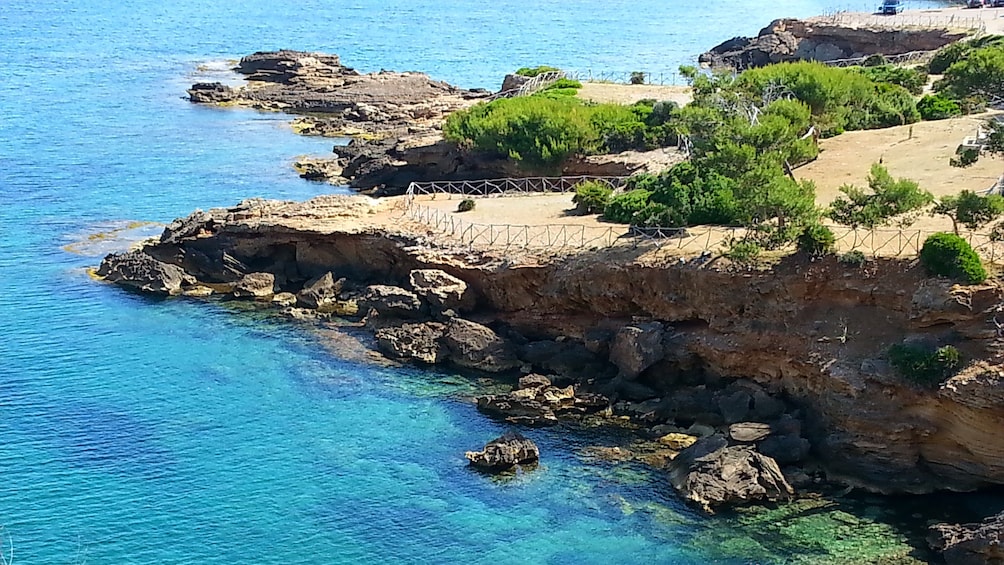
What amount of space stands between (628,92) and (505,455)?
55733mm

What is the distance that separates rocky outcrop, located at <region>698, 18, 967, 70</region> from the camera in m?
108

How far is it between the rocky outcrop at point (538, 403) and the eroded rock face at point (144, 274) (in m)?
23.8

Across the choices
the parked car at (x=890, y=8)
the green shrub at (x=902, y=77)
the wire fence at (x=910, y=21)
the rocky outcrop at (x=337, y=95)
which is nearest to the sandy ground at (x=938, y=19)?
the wire fence at (x=910, y=21)

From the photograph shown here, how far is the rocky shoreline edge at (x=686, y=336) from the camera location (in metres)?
44.4

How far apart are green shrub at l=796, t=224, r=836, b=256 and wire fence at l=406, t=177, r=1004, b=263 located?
23.6 inches

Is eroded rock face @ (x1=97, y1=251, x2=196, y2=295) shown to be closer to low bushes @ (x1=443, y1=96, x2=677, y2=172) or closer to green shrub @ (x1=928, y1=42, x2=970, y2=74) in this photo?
low bushes @ (x1=443, y1=96, x2=677, y2=172)

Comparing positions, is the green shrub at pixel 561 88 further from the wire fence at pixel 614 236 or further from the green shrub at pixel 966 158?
the green shrub at pixel 966 158

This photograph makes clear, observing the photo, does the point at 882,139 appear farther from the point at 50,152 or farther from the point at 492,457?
the point at 50,152

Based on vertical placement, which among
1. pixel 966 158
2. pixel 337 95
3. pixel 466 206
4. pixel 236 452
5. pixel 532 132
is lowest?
pixel 236 452

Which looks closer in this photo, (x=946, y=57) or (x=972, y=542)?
(x=972, y=542)

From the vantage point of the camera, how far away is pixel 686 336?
173 feet

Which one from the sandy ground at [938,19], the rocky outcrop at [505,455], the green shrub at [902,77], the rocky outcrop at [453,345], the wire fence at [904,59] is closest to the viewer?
the rocky outcrop at [505,455]

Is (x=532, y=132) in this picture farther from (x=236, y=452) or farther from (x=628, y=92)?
(x=236, y=452)

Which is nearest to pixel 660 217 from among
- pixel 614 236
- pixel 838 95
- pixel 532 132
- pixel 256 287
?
pixel 614 236
